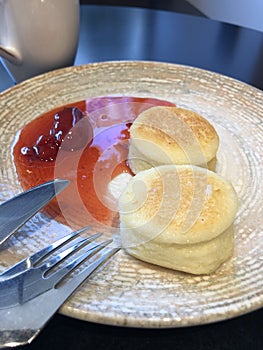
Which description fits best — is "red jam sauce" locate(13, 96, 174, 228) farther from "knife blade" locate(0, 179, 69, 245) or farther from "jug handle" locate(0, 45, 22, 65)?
"jug handle" locate(0, 45, 22, 65)

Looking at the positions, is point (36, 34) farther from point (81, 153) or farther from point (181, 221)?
point (181, 221)

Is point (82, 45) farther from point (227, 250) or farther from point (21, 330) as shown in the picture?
point (21, 330)

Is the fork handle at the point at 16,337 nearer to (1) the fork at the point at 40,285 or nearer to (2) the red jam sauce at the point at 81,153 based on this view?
(1) the fork at the point at 40,285

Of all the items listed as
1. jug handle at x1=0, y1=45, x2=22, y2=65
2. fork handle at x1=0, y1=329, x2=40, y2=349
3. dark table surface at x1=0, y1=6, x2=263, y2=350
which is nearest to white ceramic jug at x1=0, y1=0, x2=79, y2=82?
jug handle at x1=0, y1=45, x2=22, y2=65

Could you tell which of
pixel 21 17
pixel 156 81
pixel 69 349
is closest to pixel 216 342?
pixel 69 349

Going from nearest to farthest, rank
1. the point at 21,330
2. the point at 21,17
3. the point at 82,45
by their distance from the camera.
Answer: the point at 21,330 → the point at 21,17 → the point at 82,45

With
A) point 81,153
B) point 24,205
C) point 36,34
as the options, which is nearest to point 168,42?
point 36,34
